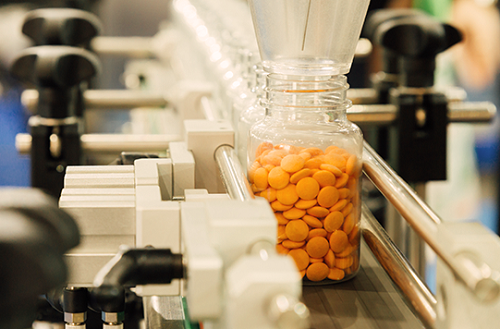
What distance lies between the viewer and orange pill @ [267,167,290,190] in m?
0.57

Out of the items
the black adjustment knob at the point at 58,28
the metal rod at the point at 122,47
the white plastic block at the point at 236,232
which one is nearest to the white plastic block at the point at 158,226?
the white plastic block at the point at 236,232

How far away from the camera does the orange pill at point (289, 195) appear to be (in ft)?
1.89

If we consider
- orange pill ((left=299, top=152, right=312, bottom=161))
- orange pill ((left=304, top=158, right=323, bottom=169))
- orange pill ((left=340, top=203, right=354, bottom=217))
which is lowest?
orange pill ((left=340, top=203, right=354, bottom=217))

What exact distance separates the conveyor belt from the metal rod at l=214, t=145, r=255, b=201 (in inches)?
4.6

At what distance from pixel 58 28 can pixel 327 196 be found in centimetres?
118

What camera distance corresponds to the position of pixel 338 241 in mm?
597

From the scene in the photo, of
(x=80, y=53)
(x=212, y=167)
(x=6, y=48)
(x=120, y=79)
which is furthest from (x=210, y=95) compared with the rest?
(x=120, y=79)

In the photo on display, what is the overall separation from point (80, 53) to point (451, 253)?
3.03 feet

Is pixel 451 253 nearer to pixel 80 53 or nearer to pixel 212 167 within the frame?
pixel 212 167

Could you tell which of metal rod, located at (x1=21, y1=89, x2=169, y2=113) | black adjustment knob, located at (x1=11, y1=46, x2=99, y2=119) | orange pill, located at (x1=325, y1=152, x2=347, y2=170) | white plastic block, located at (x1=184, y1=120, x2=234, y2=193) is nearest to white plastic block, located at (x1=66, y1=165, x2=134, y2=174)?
white plastic block, located at (x1=184, y1=120, x2=234, y2=193)

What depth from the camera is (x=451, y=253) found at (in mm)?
435

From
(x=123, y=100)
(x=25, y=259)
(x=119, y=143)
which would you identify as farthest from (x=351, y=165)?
(x=123, y=100)

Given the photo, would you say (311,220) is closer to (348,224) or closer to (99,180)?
(348,224)

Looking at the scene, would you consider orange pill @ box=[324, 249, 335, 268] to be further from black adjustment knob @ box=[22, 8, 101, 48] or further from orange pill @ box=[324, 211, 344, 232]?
black adjustment knob @ box=[22, 8, 101, 48]
